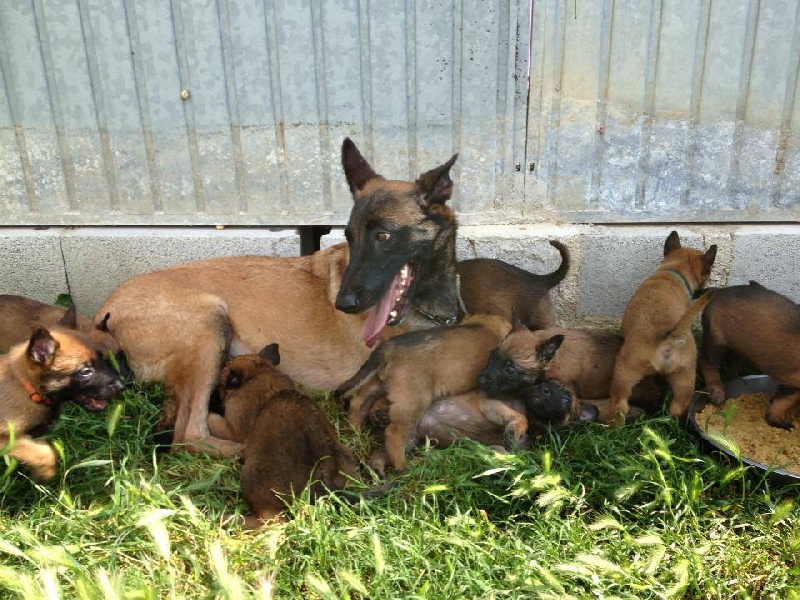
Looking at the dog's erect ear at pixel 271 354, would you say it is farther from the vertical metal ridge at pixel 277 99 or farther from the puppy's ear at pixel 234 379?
the vertical metal ridge at pixel 277 99

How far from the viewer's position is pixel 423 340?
13.1ft

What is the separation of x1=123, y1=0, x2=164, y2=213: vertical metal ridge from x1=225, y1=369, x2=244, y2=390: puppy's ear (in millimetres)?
1829

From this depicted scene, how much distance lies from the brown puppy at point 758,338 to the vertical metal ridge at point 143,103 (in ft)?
12.9

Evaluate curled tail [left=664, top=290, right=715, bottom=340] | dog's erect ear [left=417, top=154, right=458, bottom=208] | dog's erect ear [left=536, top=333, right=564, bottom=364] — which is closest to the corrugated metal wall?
dog's erect ear [left=417, top=154, right=458, bottom=208]

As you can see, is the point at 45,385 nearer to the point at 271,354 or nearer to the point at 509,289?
the point at 271,354

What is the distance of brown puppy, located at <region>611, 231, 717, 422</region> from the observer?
12.9ft

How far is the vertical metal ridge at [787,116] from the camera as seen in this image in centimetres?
463

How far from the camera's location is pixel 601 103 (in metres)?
4.83

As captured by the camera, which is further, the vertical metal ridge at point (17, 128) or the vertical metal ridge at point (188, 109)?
the vertical metal ridge at point (17, 128)

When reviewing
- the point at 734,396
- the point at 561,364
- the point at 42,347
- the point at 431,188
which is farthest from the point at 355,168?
the point at 734,396

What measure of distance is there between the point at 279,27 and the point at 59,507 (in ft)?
10.8

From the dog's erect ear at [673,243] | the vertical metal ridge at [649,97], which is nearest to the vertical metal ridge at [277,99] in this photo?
the vertical metal ridge at [649,97]

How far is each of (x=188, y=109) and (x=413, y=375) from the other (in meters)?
2.60

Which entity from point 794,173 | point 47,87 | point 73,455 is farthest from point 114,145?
point 794,173
